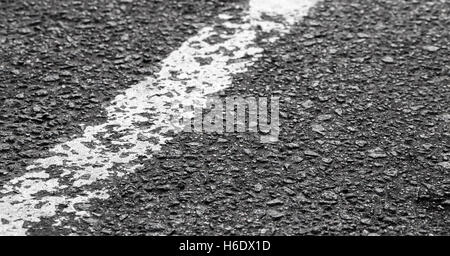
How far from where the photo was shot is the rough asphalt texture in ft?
8.59

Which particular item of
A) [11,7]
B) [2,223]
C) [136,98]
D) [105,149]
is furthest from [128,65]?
[2,223]

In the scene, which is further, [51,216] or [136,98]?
[136,98]

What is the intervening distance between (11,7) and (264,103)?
1760 mm

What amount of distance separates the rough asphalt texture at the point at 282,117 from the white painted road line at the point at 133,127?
0.24ft

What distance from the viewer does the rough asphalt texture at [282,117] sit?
8.59 feet

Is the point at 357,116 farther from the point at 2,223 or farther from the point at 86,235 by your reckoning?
the point at 2,223

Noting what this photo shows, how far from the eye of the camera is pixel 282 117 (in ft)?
10.5

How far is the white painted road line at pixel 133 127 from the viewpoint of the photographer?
268 cm

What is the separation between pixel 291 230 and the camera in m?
2.54

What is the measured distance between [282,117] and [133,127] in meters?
0.69

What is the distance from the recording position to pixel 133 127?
123 inches

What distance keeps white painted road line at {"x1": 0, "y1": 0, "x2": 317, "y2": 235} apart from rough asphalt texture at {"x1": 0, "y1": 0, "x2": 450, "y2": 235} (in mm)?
73

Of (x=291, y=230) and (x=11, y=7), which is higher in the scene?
(x=11, y=7)

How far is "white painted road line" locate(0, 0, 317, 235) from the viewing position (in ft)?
8.80
